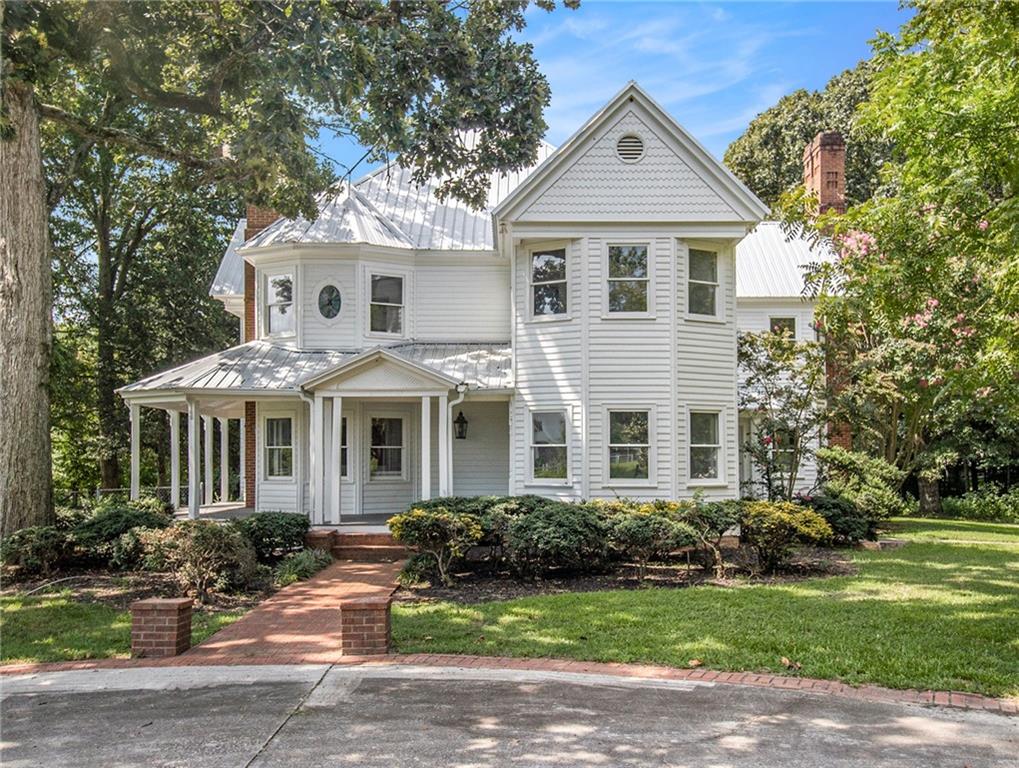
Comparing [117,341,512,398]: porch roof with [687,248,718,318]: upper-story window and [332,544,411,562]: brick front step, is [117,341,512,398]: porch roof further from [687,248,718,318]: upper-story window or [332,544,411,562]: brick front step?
[687,248,718,318]: upper-story window

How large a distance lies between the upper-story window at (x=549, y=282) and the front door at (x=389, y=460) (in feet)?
12.6

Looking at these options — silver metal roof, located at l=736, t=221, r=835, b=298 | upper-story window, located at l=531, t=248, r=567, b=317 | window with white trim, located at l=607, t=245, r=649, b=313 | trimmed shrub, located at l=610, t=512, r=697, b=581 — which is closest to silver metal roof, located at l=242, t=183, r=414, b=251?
upper-story window, located at l=531, t=248, r=567, b=317

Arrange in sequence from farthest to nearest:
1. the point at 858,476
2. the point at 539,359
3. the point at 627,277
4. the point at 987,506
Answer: the point at 987,506 < the point at 858,476 < the point at 539,359 < the point at 627,277

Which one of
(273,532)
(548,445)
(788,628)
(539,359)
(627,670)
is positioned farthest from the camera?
(539,359)

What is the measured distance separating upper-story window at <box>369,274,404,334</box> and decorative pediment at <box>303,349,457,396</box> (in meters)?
2.43

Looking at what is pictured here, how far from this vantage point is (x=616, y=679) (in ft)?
23.0

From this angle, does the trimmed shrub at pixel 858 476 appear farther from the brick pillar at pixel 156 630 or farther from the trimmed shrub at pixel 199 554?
the brick pillar at pixel 156 630

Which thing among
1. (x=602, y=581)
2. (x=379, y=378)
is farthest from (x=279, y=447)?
(x=602, y=581)

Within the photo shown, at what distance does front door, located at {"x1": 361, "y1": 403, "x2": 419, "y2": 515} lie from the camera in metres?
17.6

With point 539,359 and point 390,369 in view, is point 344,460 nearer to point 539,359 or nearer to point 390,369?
point 390,369

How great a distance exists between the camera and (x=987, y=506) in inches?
927

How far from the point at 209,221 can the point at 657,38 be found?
2449 cm

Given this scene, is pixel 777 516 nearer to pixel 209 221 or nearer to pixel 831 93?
pixel 209 221

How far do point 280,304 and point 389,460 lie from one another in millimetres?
4289
